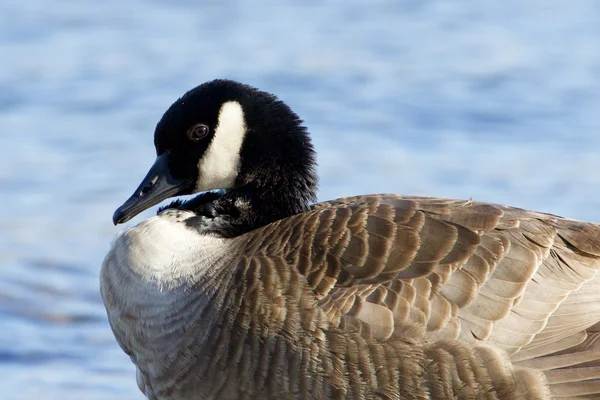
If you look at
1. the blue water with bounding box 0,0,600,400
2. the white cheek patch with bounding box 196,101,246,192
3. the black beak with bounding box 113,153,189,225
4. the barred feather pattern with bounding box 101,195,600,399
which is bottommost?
the barred feather pattern with bounding box 101,195,600,399

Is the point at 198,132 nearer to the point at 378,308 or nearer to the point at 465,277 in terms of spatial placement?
the point at 378,308

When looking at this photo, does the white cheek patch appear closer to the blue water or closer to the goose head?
the goose head

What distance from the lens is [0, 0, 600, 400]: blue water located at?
8008 mm

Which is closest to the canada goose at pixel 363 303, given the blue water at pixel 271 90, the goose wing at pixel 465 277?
the goose wing at pixel 465 277

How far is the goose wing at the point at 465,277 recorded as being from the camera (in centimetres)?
502

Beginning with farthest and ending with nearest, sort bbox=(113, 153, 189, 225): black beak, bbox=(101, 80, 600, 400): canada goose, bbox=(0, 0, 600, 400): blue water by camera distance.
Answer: bbox=(0, 0, 600, 400): blue water
bbox=(113, 153, 189, 225): black beak
bbox=(101, 80, 600, 400): canada goose

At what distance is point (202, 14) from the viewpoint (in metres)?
13.8

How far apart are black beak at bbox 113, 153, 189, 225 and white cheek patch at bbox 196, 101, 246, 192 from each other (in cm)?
15

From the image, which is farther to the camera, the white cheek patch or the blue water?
the blue water

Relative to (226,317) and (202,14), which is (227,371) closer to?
(226,317)

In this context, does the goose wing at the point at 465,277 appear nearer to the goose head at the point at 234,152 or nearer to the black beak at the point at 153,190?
the goose head at the point at 234,152

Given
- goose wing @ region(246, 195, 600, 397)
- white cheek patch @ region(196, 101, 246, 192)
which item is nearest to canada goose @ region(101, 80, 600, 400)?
goose wing @ region(246, 195, 600, 397)

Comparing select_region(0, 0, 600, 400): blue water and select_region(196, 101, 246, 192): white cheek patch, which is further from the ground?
select_region(0, 0, 600, 400): blue water

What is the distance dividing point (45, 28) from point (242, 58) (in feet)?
8.44
